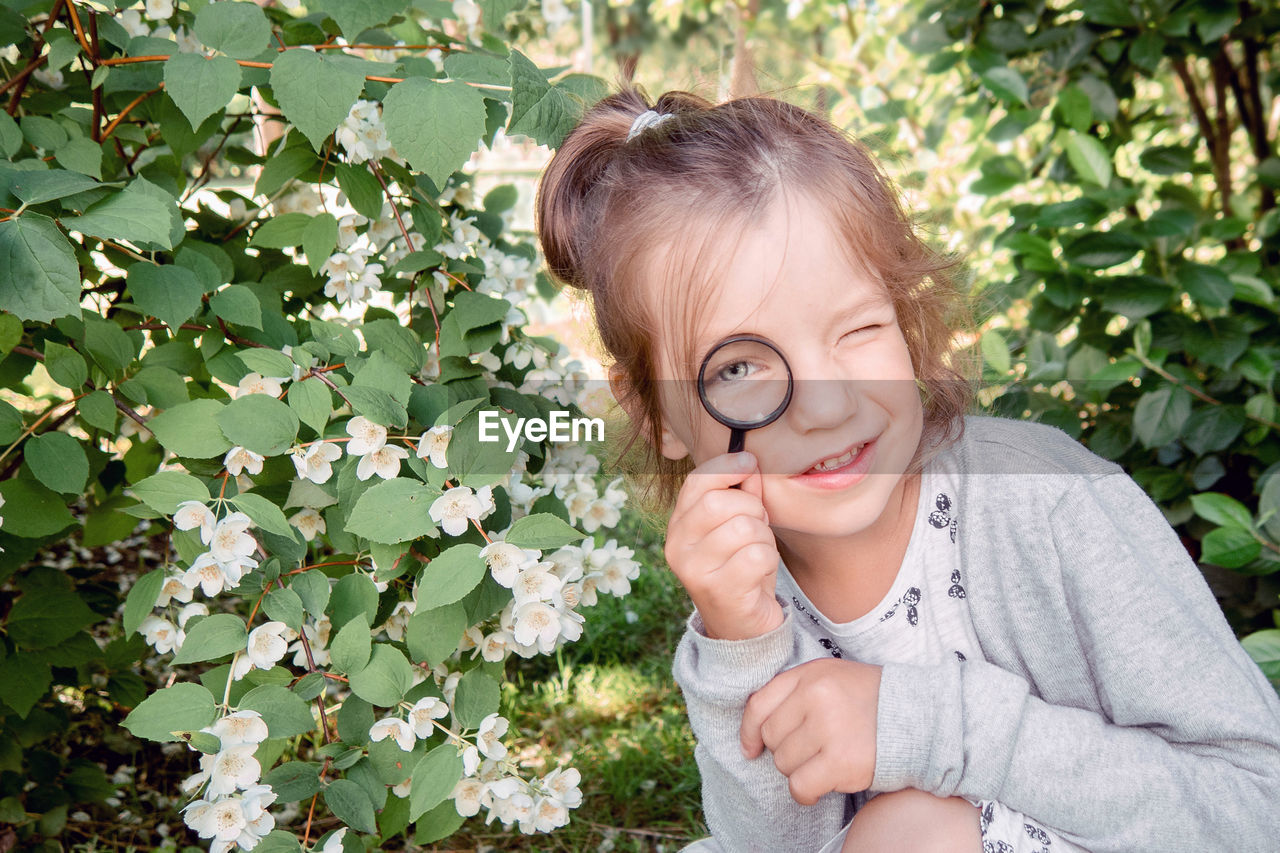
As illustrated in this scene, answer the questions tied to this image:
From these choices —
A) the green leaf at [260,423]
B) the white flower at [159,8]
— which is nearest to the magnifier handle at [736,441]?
the green leaf at [260,423]

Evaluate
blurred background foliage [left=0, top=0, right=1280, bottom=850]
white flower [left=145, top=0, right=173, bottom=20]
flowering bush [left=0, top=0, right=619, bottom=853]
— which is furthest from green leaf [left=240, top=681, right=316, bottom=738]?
white flower [left=145, top=0, right=173, bottom=20]

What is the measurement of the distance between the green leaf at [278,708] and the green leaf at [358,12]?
76cm

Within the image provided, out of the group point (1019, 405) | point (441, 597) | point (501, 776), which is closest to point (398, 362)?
point (441, 597)

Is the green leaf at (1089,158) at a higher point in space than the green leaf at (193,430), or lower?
higher

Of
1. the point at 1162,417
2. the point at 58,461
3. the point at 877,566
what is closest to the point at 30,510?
the point at 58,461

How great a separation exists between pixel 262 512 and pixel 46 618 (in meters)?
0.71

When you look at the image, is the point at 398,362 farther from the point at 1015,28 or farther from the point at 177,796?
the point at 1015,28

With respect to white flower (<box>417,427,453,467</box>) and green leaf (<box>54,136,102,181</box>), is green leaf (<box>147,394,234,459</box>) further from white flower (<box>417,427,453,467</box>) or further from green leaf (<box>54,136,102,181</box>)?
green leaf (<box>54,136,102,181</box>)

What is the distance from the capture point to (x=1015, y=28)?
2430 mm

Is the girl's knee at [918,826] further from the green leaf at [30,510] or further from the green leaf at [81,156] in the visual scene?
the green leaf at [81,156]

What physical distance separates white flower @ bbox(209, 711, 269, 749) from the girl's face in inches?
26.2

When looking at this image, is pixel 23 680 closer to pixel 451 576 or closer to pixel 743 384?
pixel 451 576

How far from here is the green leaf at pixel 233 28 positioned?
1284 millimetres

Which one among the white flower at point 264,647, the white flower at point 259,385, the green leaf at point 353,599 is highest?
the white flower at point 259,385
